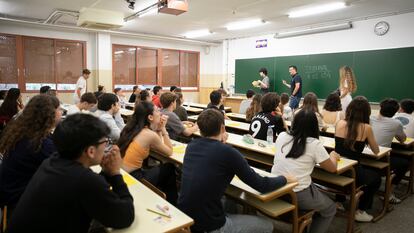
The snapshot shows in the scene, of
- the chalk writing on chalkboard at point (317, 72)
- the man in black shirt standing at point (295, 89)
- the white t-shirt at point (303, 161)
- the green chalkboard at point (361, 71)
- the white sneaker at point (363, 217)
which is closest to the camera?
the white t-shirt at point (303, 161)

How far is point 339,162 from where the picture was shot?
2.75 metres

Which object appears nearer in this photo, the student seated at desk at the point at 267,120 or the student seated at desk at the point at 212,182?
the student seated at desk at the point at 212,182

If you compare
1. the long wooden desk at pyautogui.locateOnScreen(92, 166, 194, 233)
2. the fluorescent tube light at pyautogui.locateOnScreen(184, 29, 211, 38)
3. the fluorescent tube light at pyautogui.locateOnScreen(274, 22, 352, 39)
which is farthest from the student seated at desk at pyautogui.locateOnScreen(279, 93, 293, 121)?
the fluorescent tube light at pyautogui.locateOnScreen(184, 29, 211, 38)

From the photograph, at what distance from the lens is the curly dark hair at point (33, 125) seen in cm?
200

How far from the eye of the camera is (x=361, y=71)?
7500 millimetres

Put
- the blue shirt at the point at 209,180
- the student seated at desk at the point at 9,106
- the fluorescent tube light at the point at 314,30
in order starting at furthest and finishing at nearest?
1. the fluorescent tube light at the point at 314,30
2. the student seated at desk at the point at 9,106
3. the blue shirt at the point at 209,180

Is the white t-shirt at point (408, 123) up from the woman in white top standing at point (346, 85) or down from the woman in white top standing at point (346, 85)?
down

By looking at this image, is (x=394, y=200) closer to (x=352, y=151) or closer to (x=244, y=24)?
(x=352, y=151)

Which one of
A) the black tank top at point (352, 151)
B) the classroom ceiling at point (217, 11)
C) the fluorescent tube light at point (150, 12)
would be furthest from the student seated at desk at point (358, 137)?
the fluorescent tube light at point (150, 12)

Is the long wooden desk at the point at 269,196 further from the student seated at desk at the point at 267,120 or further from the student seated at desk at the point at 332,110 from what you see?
the student seated at desk at the point at 332,110

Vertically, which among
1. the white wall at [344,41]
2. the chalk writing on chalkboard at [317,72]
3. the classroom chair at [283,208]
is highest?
the white wall at [344,41]

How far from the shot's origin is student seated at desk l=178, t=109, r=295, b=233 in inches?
72.4

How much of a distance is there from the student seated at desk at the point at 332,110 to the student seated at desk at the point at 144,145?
267 cm

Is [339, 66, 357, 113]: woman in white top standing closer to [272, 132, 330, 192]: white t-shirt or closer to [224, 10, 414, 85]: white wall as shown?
[224, 10, 414, 85]: white wall
